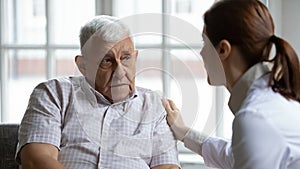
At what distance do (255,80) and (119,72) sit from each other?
2.21ft

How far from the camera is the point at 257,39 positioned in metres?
1.48

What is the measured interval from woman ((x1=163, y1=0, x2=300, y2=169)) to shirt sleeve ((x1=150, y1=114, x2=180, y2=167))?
454mm

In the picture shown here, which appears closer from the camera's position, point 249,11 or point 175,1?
point 249,11

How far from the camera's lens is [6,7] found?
115 inches

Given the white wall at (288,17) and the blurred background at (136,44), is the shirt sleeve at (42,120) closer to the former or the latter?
the blurred background at (136,44)

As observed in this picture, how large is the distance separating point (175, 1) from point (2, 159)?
1.07 m

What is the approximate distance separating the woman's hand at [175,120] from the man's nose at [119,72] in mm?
186

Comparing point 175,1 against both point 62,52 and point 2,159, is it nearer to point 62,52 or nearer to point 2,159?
point 62,52

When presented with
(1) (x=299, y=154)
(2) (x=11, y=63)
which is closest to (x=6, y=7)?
(2) (x=11, y=63)

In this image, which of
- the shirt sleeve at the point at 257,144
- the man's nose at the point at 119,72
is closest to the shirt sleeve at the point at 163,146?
the man's nose at the point at 119,72

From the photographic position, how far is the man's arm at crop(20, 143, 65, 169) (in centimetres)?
195

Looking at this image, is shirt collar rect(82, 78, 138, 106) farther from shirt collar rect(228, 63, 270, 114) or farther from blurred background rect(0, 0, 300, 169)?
shirt collar rect(228, 63, 270, 114)

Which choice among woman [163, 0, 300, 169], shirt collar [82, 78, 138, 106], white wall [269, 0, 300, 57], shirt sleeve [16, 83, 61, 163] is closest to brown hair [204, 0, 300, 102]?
woman [163, 0, 300, 169]

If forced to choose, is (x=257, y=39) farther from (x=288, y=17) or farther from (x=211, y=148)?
(x=288, y=17)
